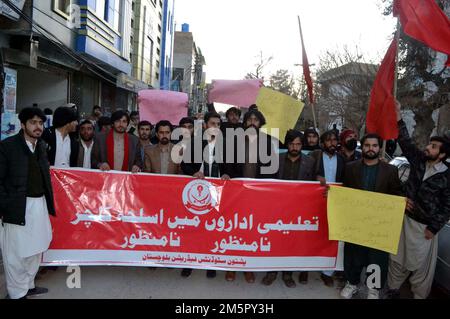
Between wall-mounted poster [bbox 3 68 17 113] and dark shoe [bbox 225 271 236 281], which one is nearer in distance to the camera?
dark shoe [bbox 225 271 236 281]

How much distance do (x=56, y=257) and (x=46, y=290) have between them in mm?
374

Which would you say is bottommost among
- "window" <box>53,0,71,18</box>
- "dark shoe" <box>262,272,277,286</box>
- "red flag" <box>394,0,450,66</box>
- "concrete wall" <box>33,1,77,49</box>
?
"dark shoe" <box>262,272,277,286</box>

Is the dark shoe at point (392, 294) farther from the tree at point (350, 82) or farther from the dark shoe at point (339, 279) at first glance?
the tree at point (350, 82)

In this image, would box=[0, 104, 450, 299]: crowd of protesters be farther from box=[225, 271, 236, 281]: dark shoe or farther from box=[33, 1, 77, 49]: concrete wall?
box=[33, 1, 77, 49]: concrete wall

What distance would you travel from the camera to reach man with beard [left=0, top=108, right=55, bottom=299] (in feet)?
10.3

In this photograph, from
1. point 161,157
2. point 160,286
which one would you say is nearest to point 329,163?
point 161,157

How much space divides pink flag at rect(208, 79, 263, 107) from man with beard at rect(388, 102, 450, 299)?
9.12 ft

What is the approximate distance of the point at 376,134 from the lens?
12.7 feet

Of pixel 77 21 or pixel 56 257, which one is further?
pixel 77 21

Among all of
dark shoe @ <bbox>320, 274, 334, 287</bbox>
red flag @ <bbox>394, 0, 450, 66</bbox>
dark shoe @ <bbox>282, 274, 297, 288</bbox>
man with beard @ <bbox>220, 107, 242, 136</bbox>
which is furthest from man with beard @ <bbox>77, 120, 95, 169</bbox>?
red flag @ <bbox>394, 0, 450, 66</bbox>

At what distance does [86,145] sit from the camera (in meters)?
Result: 4.70

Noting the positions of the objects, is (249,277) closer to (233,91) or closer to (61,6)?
(233,91)
